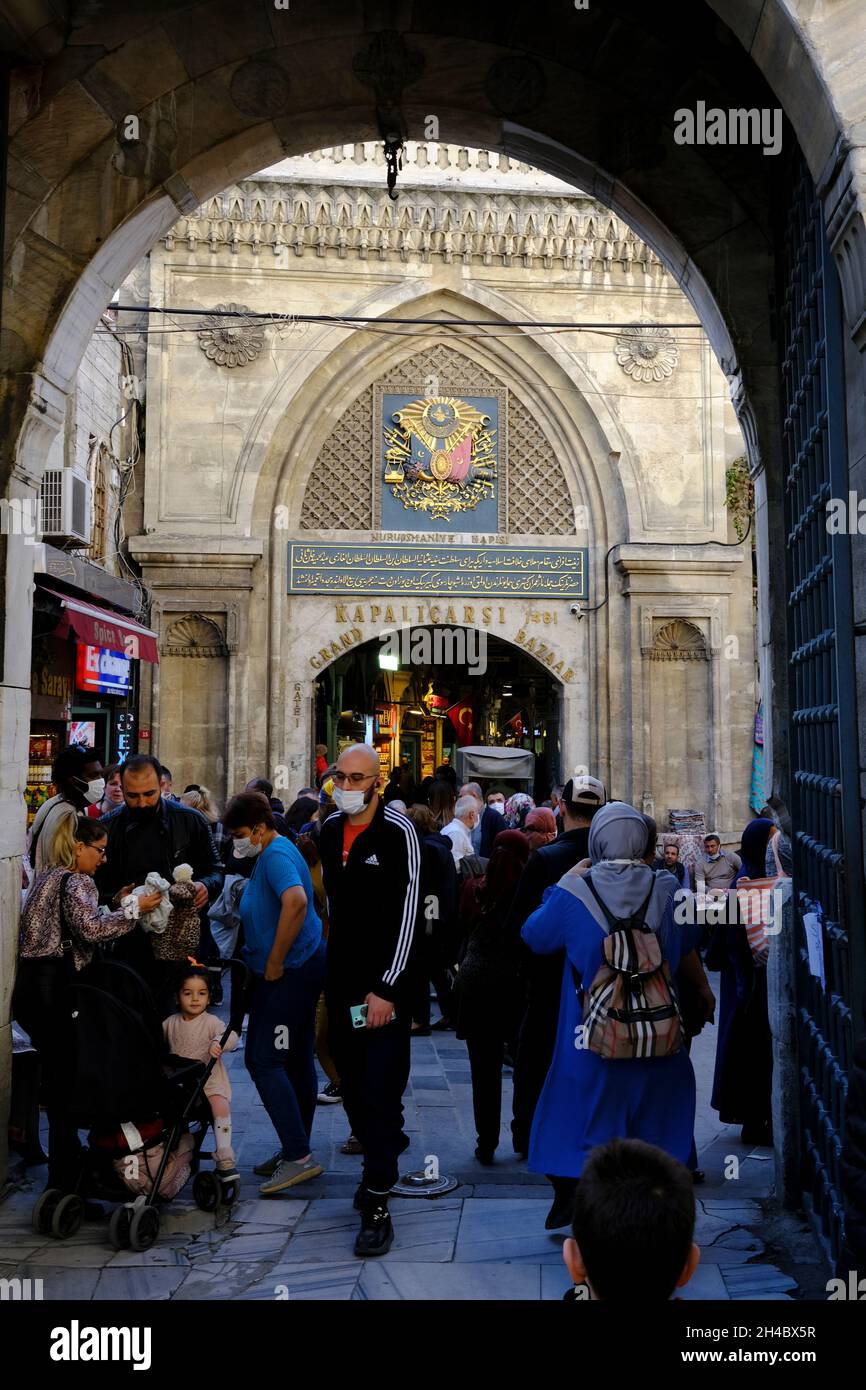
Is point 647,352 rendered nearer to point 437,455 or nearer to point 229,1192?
point 437,455

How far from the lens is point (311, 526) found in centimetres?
1766

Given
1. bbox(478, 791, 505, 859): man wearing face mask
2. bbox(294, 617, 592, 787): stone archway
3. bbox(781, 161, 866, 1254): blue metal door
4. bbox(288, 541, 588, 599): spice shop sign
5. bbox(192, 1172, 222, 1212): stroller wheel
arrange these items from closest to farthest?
1. bbox(781, 161, 866, 1254): blue metal door
2. bbox(192, 1172, 222, 1212): stroller wheel
3. bbox(478, 791, 505, 859): man wearing face mask
4. bbox(294, 617, 592, 787): stone archway
5. bbox(288, 541, 588, 599): spice shop sign

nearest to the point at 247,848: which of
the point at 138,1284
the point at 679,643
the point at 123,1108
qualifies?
the point at 123,1108

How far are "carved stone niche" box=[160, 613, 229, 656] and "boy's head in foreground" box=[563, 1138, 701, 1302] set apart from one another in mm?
15423

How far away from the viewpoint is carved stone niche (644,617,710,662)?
685 inches

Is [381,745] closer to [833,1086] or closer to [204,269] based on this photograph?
[204,269]

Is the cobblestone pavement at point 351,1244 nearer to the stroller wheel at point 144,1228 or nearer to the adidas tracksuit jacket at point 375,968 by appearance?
the stroller wheel at point 144,1228

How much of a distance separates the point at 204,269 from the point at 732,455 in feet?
→ 28.2

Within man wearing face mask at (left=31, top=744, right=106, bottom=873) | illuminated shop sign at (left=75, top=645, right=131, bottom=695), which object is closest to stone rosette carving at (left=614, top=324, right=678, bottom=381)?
illuminated shop sign at (left=75, top=645, right=131, bottom=695)

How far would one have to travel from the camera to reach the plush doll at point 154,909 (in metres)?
4.47

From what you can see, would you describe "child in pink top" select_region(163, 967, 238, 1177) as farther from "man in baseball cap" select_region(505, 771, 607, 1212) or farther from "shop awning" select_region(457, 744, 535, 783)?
"shop awning" select_region(457, 744, 535, 783)

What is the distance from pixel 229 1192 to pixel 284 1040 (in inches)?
24.0

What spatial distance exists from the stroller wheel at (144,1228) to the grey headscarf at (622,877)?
6.18 ft
